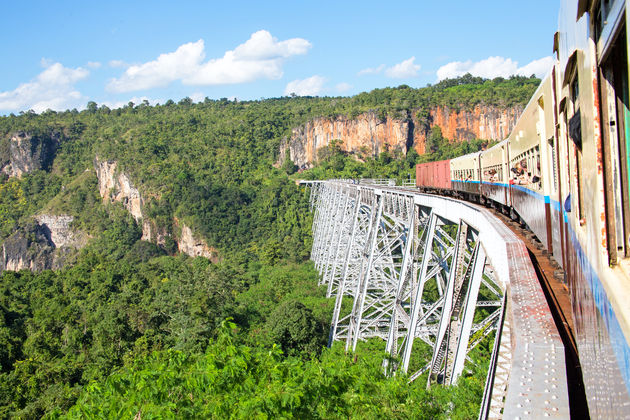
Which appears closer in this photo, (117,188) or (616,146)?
(616,146)

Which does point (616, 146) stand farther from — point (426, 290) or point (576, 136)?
point (426, 290)

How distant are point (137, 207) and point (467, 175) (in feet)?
215

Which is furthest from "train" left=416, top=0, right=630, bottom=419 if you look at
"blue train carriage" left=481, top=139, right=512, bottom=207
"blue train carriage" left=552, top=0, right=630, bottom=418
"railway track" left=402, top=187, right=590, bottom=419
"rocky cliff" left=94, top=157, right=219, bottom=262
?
"rocky cliff" left=94, top=157, right=219, bottom=262

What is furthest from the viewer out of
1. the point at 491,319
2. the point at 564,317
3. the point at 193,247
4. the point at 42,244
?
the point at 42,244

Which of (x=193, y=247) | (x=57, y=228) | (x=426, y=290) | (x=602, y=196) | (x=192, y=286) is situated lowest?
(x=193, y=247)

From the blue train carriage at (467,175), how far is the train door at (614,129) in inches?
564

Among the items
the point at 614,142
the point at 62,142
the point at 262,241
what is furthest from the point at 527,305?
the point at 62,142

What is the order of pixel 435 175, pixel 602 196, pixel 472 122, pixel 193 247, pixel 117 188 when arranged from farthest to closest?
pixel 117 188 → pixel 472 122 → pixel 193 247 → pixel 435 175 → pixel 602 196

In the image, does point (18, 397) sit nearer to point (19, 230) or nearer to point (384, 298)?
point (384, 298)

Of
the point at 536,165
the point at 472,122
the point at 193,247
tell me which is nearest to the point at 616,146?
the point at 536,165

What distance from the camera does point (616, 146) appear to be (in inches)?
84.4

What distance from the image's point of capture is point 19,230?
270 ft

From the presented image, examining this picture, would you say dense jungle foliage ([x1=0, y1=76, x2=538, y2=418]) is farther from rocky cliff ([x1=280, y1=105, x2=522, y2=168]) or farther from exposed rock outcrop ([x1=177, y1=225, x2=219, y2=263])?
rocky cliff ([x1=280, y1=105, x2=522, y2=168])

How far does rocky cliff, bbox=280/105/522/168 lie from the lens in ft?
245
